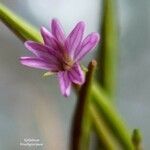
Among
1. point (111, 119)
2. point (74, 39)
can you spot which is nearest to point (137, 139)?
point (111, 119)

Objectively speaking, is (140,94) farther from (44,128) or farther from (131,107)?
(44,128)

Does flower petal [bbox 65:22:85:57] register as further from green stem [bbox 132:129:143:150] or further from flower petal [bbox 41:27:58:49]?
green stem [bbox 132:129:143:150]

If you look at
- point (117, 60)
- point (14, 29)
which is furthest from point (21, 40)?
point (117, 60)

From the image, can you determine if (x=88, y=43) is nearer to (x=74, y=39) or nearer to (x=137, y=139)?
(x=74, y=39)

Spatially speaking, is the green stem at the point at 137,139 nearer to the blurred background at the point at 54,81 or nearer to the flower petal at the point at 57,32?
the blurred background at the point at 54,81

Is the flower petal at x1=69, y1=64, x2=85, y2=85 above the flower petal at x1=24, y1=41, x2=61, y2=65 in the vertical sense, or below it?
below

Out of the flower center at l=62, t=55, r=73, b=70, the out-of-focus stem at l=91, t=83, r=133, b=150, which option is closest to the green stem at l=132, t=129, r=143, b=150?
the out-of-focus stem at l=91, t=83, r=133, b=150

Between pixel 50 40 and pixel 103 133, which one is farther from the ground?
pixel 50 40
